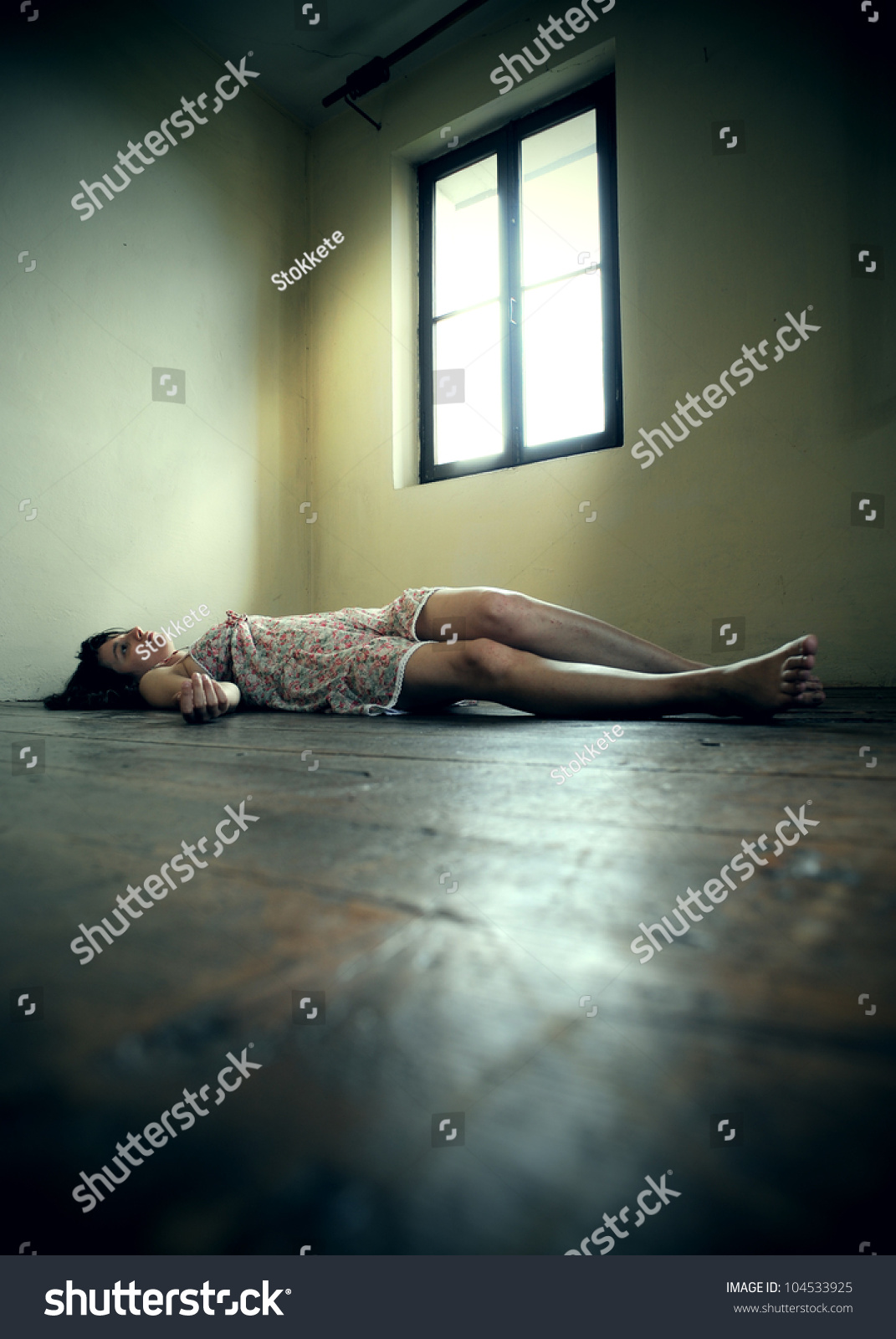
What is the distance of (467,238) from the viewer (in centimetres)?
305

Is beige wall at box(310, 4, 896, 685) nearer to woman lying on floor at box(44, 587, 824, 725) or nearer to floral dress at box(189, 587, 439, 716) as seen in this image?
woman lying on floor at box(44, 587, 824, 725)

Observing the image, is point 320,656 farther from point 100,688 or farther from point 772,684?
point 772,684

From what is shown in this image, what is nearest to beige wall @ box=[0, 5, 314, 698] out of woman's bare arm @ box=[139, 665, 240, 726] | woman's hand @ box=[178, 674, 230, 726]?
woman's bare arm @ box=[139, 665, 240, 726]

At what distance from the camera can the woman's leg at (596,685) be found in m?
0.98

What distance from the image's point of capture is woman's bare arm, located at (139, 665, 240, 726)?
129cm

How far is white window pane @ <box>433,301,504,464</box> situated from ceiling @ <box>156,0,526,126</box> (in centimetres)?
111

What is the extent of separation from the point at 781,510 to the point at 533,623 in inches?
54.3

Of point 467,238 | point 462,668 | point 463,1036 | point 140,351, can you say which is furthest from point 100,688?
point 467,238

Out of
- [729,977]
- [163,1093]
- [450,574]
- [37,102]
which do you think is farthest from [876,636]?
[37,102]

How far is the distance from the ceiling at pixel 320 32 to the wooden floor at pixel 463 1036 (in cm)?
365

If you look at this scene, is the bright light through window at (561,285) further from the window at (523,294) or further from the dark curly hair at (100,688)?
the dark curly hair at (100,688)

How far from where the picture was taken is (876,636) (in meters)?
2.03
